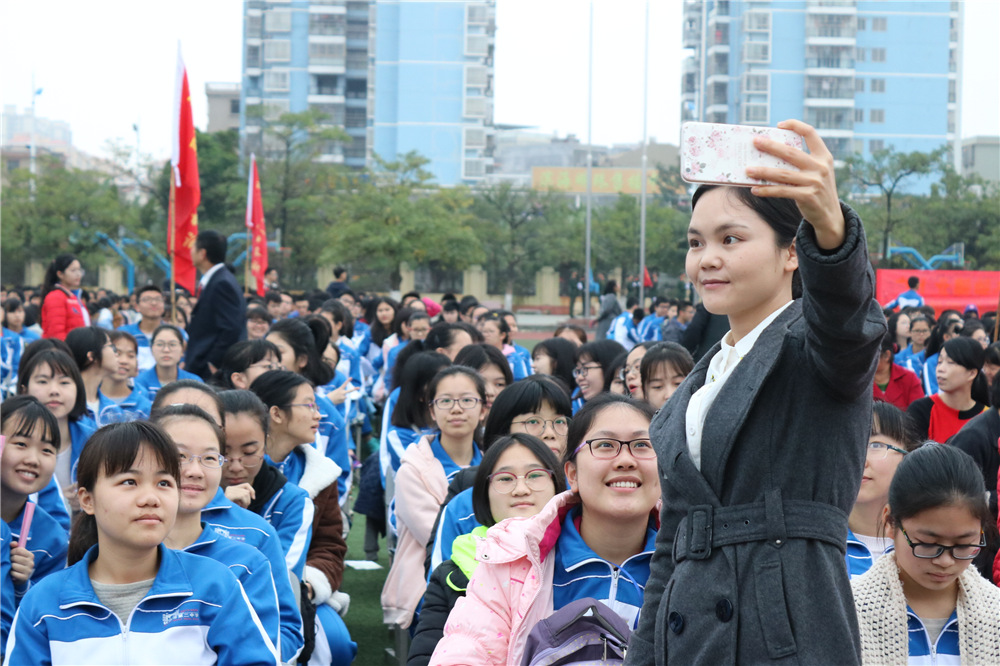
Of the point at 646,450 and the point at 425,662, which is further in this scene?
the point at 425,662

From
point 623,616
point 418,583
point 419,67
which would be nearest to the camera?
point 623,616

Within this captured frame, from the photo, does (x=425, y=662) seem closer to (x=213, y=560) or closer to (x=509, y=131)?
(x=213, y=560)

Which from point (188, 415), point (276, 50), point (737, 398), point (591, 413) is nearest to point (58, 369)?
point (188, 415)

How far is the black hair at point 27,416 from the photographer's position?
3.93 metres

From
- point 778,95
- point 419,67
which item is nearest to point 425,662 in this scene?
point 419,67

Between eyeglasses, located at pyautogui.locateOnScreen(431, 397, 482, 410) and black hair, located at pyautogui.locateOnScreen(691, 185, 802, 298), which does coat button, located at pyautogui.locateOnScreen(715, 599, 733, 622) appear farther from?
eyeglasses, located at pyautogui.locateOnScreen(431, 397, 482, 410)

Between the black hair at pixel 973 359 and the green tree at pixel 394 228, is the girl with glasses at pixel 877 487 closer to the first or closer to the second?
the black hair at pixel 973 359

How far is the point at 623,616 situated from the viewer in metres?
2.71

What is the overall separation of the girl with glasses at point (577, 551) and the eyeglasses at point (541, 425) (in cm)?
147

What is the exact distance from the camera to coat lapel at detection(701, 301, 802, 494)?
5.90ft

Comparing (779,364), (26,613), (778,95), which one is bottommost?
(26,613)

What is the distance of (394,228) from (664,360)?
3254 centimetres

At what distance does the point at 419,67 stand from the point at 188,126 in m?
46.6

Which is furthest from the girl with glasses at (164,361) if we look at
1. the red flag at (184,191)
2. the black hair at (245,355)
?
the red flag at (184,191)
